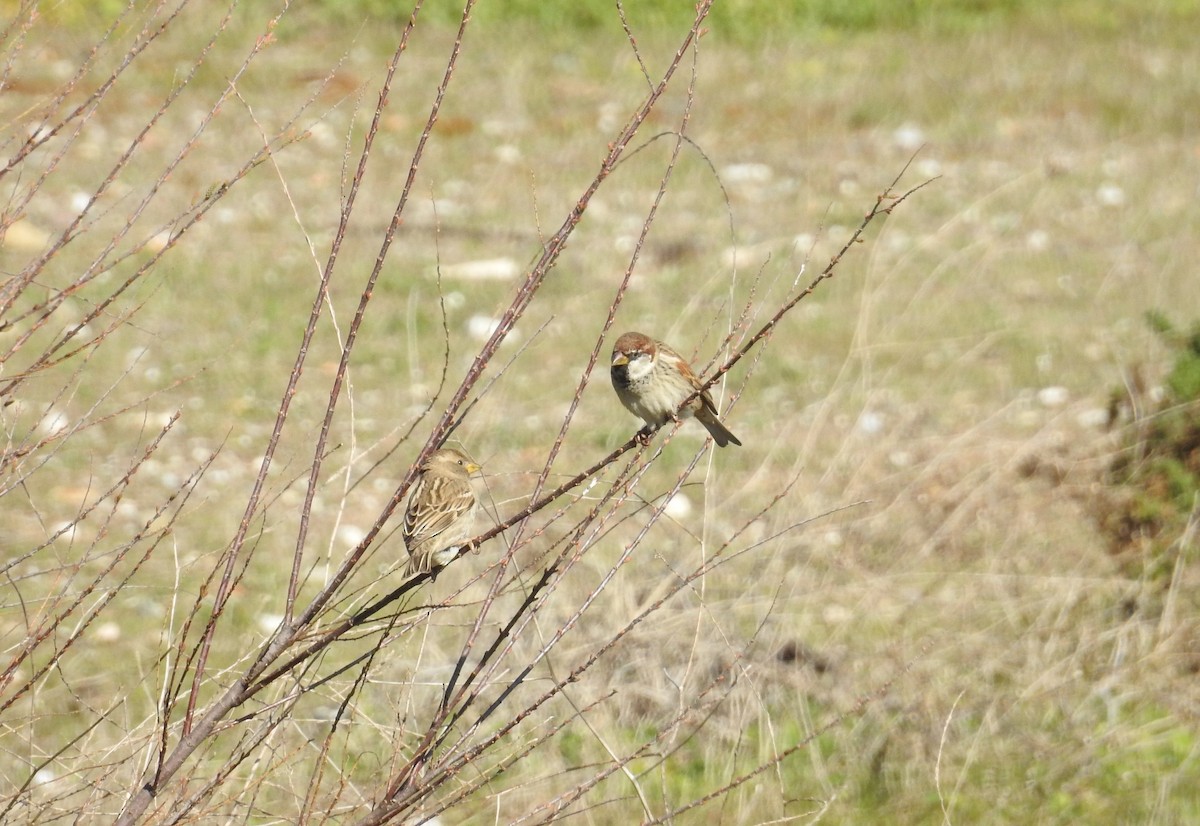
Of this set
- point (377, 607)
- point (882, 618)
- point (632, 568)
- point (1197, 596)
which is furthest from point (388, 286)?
point (377, 607)

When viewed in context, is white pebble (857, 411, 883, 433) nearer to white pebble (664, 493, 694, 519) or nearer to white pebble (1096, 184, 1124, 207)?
white pebble (664, 493, 694, 519)

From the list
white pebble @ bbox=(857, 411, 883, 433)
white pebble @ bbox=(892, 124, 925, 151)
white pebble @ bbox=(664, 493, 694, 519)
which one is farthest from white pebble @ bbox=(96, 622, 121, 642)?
white pebble @ bbox=(892, 124, 925, 151)

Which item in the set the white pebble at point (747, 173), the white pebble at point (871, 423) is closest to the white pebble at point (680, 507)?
the white pebble at point (871, 423)

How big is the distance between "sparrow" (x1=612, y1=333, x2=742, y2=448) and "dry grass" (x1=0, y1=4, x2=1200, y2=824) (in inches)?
5.0

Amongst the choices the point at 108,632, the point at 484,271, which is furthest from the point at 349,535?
the point at 484,271

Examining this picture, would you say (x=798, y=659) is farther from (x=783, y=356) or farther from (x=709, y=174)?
(x=709, y=174)

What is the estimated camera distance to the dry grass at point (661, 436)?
4559mm

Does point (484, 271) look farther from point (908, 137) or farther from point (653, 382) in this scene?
point (653, 382)

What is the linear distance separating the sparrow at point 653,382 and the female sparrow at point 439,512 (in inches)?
20.2

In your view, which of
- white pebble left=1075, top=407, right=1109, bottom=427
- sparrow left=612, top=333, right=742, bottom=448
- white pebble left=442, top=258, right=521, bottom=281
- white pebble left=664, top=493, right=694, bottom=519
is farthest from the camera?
white pebble left=442, top=258, right=521, bottom=281

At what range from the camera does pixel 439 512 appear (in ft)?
14.6

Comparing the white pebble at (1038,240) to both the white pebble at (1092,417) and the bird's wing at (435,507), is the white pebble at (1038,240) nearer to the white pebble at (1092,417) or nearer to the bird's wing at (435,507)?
the white pebble at (1092,417)

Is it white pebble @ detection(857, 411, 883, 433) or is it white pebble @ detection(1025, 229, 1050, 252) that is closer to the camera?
white pebble @ detection(857, 411, 883, 433)

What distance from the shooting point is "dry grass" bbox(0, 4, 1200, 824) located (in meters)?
4.56
